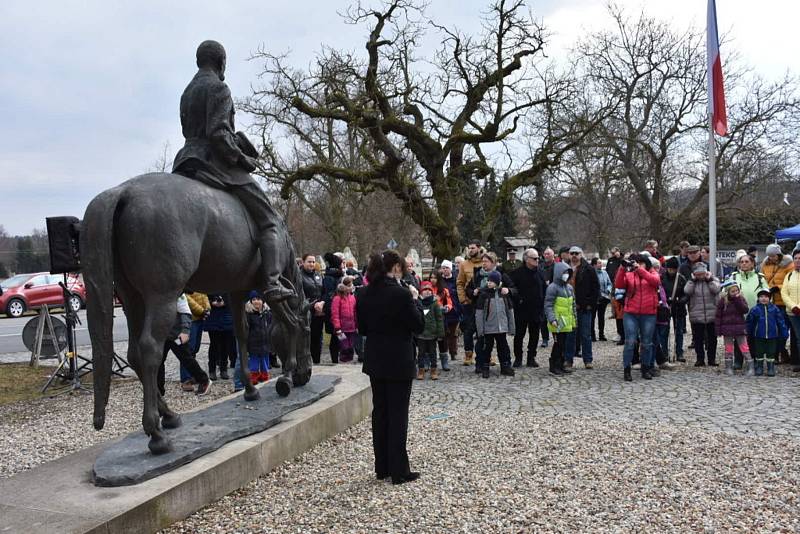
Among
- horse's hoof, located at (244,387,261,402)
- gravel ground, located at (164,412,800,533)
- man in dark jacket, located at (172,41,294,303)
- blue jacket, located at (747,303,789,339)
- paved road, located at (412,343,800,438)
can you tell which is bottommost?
gravel ground, located at (164,412,800,533)

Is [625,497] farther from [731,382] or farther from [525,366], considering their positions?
[525,366]

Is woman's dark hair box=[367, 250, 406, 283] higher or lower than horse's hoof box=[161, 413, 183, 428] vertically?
higher

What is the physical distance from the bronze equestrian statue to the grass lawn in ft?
16.1

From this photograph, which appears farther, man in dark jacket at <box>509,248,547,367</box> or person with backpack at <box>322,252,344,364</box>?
person with backpack at <box>322,252,344,364</box>

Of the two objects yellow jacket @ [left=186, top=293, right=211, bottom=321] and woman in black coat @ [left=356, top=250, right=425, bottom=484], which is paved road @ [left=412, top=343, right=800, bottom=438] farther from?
yellow jacket @ [left=186, top=293, right=211, bottom=321]

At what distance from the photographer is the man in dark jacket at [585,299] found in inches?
391

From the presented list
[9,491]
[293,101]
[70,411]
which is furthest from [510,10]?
[9,491]

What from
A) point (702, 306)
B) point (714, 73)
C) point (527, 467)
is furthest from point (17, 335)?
point (714, 73)

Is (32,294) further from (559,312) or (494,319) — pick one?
(559,312)

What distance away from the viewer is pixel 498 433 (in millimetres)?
5953

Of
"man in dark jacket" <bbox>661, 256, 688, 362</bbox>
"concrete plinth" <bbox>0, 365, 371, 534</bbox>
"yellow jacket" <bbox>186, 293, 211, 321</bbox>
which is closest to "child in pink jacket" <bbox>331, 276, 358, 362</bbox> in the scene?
"yellow jacket" <bbox>186, 293, 211, 321</bbox>

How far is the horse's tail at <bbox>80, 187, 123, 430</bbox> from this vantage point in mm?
3924

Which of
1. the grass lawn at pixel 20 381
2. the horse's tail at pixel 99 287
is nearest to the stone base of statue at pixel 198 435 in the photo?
the horse's tail at pixel 99 287

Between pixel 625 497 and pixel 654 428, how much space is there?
207 cm
